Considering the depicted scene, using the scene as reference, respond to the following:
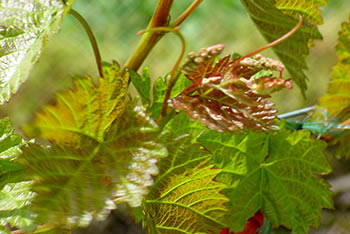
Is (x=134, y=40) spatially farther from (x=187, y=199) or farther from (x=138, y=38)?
(x=187, y=199)

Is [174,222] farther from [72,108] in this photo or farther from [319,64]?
[319,64]

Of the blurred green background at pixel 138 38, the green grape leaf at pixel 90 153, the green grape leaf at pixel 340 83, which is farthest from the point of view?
the blurred green background at pixel 138 38

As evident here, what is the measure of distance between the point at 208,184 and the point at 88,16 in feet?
7.02

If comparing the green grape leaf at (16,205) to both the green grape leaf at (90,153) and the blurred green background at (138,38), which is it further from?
the blurred green background at (138,38)

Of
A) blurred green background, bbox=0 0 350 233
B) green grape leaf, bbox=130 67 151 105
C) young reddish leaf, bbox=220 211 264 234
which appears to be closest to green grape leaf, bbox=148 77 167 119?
green grape leaf, bbox=130 67 151 105

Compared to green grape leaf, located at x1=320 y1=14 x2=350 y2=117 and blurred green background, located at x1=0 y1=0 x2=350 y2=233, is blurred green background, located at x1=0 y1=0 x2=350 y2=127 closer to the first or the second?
blurred green background, located at x1=0 y1=0 x2=350 y2=233

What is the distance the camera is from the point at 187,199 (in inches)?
9.9

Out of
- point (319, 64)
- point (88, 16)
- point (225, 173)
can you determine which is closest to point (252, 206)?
point (225, 173)

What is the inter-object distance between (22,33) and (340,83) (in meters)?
0.35

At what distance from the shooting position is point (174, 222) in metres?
0.25

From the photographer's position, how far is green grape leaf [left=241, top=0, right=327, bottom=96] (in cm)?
27

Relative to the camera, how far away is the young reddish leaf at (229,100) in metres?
0.23

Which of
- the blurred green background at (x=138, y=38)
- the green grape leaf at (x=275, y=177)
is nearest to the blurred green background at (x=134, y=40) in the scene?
the blurred green background at (x=138, y=38)

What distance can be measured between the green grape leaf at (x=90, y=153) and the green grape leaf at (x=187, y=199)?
30 mm
